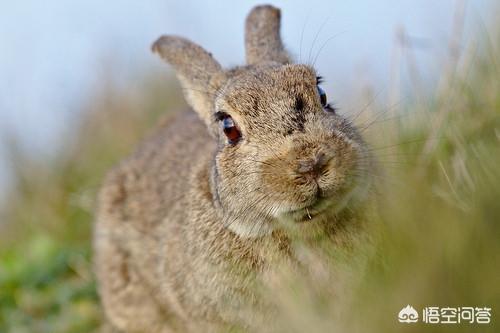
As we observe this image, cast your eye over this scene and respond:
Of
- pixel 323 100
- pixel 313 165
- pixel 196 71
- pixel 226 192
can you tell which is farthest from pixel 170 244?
pixel 313 165

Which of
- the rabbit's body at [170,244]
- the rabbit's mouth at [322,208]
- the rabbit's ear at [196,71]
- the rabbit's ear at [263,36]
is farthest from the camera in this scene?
the rabbit's ear at [263,36]

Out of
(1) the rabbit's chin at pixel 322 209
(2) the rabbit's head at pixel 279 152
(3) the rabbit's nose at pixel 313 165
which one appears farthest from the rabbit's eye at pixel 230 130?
(3) the rabbit's nose at pixel 313 165

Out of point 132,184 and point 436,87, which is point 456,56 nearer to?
point 436,87

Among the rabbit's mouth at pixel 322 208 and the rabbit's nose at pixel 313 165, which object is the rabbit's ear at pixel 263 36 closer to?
the rabbit's mouth at pixel 322 208

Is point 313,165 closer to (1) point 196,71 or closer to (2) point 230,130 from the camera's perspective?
(2) point 230,130

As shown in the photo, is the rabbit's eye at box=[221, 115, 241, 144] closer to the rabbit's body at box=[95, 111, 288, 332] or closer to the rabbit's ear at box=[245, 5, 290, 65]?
the rabbit's body at box=[95, 111, 288, 332]

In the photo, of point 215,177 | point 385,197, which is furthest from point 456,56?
point 215,177
